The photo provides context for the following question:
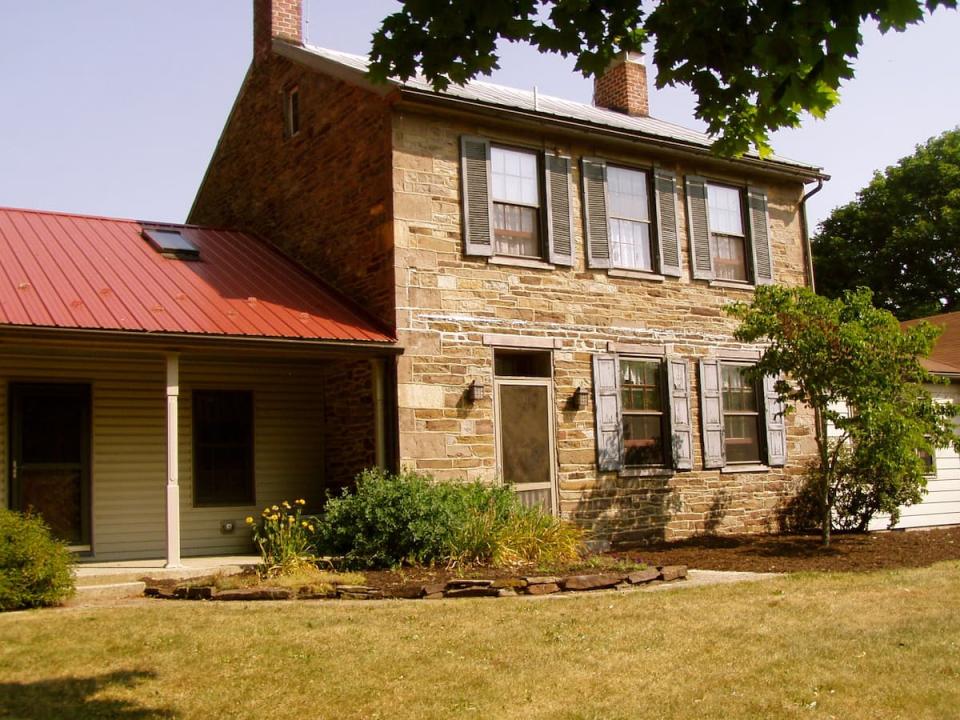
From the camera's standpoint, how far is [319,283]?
14469 millimetres

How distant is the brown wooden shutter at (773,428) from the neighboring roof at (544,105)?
12.1 feet

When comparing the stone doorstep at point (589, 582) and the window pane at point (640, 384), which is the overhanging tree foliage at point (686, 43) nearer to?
the stone doorstep at point (589, 582)

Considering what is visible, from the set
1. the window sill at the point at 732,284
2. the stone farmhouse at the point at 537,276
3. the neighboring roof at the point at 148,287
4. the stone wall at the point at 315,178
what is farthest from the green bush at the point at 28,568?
the window sill at the point at 732,284

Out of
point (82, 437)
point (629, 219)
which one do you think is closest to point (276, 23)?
point (629, 219)

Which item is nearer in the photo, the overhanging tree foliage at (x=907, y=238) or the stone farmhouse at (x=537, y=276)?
the stone farmhouse at (x=537, y=276)

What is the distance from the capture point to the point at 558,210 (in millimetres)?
14336

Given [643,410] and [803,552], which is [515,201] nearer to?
[643,410]

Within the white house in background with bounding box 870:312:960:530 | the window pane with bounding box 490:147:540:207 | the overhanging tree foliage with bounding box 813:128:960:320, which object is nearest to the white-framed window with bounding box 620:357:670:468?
the window pane with bounding box 490:147:540:207

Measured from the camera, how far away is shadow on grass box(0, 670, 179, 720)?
235 inches

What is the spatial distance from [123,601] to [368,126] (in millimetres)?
6991

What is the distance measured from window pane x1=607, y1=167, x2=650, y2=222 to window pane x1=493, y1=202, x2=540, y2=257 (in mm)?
1425

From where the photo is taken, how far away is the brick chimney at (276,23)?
16.9 meters

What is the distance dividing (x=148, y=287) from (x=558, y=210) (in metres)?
5.56

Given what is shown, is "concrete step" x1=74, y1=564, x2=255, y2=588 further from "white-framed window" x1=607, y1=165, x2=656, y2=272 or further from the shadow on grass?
"white-framed window" x1=607, y1=165, x2=656, y2=272
